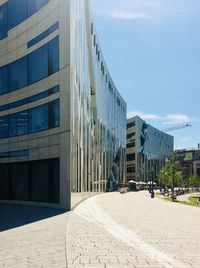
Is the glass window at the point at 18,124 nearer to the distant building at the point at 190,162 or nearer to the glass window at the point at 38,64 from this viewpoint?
the glass window at the point at 38,64

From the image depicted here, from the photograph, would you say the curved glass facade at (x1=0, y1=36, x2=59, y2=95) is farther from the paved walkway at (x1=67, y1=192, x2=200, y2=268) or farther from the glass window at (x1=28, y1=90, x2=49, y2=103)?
the paved walkway at (x1=67, y1=192, x2=200, y2=268)

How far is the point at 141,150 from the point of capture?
13312 cm

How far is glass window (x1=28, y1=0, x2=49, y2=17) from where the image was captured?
90.8 ft

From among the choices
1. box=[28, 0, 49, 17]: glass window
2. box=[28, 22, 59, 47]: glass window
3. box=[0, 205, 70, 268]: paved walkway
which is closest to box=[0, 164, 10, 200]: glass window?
box=[28, 22, 59, 47]: glass window

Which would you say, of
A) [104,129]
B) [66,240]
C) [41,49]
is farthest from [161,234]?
[104,129]

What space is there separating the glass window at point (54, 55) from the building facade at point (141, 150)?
320 ft

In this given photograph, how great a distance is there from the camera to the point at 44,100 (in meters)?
27.4

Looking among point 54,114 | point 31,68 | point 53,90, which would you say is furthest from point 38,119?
point 31,68

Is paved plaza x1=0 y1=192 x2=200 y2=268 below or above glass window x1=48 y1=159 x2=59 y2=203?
below

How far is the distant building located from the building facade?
29130 millimetres

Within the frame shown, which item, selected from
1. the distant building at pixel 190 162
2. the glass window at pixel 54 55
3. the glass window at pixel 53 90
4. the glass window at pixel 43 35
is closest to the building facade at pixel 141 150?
the distant building at pixel 190 162

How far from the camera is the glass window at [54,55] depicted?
85.6ft

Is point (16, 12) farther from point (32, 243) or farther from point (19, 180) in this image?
point (32, 243)

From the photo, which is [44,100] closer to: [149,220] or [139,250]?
[149,220]
